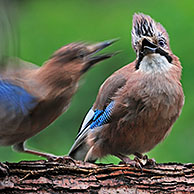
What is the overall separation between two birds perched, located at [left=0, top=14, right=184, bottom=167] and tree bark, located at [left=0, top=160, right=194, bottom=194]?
312mm

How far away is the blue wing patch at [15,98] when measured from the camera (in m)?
3.64

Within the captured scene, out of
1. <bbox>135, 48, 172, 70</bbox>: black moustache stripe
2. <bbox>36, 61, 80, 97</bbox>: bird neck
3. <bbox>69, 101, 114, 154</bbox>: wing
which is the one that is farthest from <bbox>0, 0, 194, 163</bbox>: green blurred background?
<bbox>135, 48, 172, 70</bbox>: black moustache stripe

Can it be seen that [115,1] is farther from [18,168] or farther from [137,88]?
[18,168]

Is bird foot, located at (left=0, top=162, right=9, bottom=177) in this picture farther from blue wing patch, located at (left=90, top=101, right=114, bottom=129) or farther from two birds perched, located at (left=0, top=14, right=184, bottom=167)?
blue wing patch, located at (left=90, top=101, right=114, bottom=129)

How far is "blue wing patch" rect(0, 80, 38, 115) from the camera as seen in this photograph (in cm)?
364

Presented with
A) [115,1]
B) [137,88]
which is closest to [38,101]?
[137,88]

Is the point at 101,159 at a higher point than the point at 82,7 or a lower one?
lower

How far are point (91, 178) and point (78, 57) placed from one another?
3.02ft

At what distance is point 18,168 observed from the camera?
351cm

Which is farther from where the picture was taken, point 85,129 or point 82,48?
point 85,129

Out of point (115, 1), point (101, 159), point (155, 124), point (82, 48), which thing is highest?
point (115, 1)

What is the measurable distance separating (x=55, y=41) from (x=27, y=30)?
633mm

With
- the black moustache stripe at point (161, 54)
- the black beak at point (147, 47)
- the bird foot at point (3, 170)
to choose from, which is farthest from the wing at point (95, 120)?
the bird foot at point (3, 170)

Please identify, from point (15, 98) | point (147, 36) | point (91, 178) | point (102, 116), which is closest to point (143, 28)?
point (147, 36)
